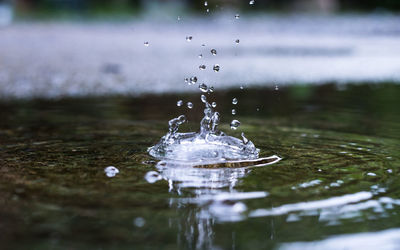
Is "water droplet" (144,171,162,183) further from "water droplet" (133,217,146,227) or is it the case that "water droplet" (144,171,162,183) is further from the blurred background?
the blurred background

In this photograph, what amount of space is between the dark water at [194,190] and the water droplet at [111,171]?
0.03 m

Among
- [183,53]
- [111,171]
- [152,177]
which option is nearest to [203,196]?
[152,177]

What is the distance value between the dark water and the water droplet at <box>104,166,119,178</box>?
0.03 m

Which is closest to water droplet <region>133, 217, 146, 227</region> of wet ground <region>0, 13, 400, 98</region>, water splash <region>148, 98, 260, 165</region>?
water splash <region>148, 98, 260, 165</region>

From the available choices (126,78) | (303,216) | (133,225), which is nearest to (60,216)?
(133,225)

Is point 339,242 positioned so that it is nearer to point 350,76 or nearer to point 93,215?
point 93,215

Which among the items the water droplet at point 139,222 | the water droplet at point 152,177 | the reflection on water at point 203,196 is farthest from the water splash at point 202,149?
the water droplet at point 139,222

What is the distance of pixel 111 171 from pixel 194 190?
45 cm

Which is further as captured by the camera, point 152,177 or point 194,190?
point 152,177

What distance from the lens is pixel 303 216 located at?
2029 mm

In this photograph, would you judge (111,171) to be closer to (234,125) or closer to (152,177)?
(152,177)

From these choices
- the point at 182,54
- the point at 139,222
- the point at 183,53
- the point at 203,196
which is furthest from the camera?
the point at 183,53

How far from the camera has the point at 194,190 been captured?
235cm

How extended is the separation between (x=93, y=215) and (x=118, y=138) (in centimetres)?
149
